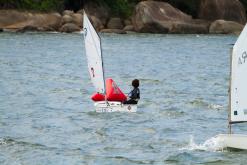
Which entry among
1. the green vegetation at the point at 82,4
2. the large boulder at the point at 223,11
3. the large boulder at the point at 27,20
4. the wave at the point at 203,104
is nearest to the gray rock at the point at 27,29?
the large boulder at the point at 27,20

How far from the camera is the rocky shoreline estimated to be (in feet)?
277

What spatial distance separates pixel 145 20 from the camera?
280ft

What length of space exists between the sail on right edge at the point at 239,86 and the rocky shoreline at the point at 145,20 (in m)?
62.1

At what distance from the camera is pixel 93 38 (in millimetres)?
30781

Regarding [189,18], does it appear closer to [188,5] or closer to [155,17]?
[155,17]

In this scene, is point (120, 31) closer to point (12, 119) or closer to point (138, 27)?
point (138, 27)

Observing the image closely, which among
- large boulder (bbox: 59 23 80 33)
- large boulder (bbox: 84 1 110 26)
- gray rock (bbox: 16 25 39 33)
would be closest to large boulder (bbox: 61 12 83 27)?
large boulder (bbox: 59 23 80 33)

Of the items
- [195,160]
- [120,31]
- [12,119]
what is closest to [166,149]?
[195,160]

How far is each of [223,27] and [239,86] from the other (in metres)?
68.4

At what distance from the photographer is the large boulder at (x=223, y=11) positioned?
93125 millimetres

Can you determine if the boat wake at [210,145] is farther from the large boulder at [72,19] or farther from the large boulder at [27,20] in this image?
the large boulder at [72,19]

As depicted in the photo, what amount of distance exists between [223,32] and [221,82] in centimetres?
4662

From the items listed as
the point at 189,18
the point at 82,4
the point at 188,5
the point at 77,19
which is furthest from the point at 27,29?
the point at 188,5

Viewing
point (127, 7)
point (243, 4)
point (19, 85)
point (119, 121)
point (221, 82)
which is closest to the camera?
point (119, 121)
